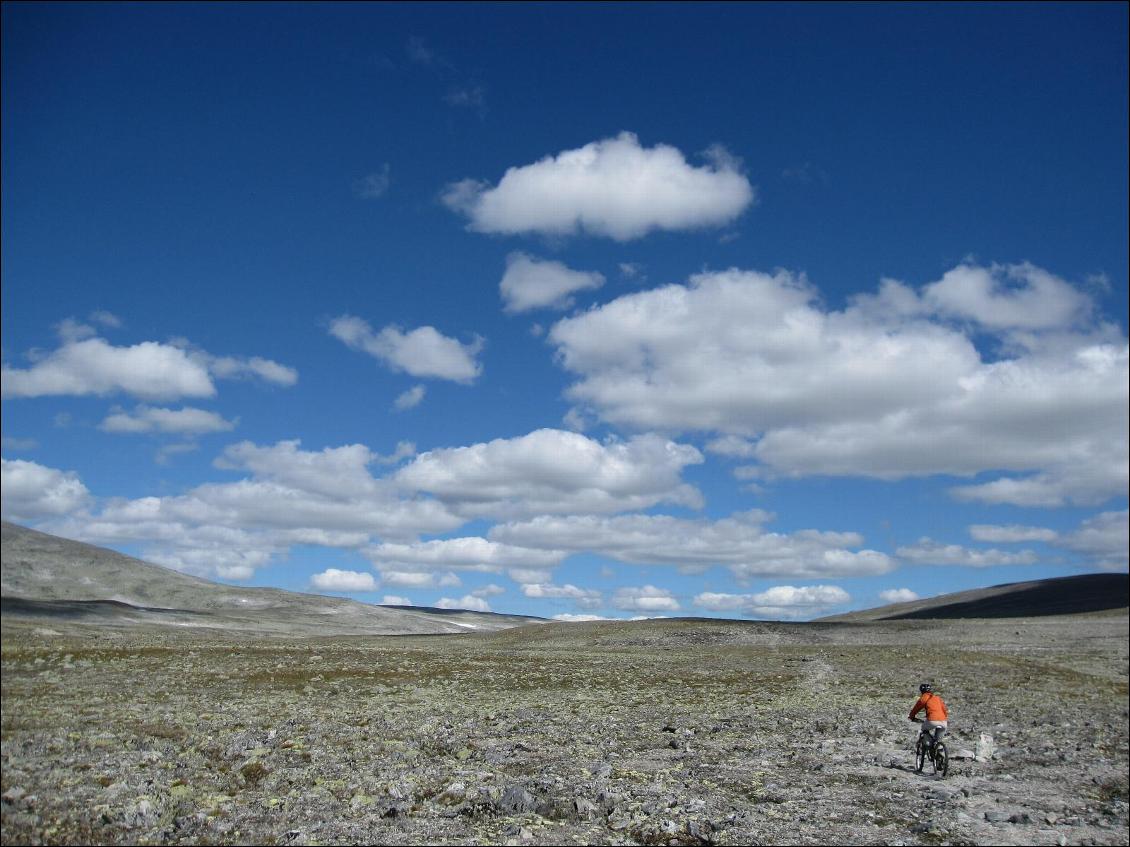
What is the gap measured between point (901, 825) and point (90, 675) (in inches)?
1684

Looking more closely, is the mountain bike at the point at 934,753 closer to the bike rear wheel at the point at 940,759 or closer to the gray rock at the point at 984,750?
the bike rear wheel at the point at 940,759

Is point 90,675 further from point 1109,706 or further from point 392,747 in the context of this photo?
point 1109,706

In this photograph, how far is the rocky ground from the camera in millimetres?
17828

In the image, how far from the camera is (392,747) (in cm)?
2764

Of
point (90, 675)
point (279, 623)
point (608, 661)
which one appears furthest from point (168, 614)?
point (90, 675)

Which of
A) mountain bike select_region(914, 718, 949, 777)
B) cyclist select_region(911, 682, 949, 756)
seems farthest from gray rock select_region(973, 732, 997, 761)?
cyclist select_region(911, 682, 949, 756)

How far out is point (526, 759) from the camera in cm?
2641

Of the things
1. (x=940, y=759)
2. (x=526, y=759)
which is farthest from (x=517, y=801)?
(x=940, y=759)

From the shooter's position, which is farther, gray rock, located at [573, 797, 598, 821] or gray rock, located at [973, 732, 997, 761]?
gray rock, located at [973, 732, 997, 761]

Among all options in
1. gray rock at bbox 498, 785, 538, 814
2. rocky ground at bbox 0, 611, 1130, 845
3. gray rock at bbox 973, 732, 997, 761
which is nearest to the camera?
rocky ground at bbox 0, 611, 1130, 845

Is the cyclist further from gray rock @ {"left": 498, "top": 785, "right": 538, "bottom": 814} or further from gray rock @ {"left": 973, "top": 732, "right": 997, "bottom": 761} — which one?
gray rock @ {"left": 498, "top": 785, "right": 538, "bottom": 814}

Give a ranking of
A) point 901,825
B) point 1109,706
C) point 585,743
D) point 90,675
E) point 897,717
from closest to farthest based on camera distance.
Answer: point 901,825, point 585,743, point 897,717, point 90,675, point 1109,706

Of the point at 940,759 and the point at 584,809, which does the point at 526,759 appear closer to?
the point at 584,809

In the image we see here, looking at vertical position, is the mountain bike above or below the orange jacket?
below
